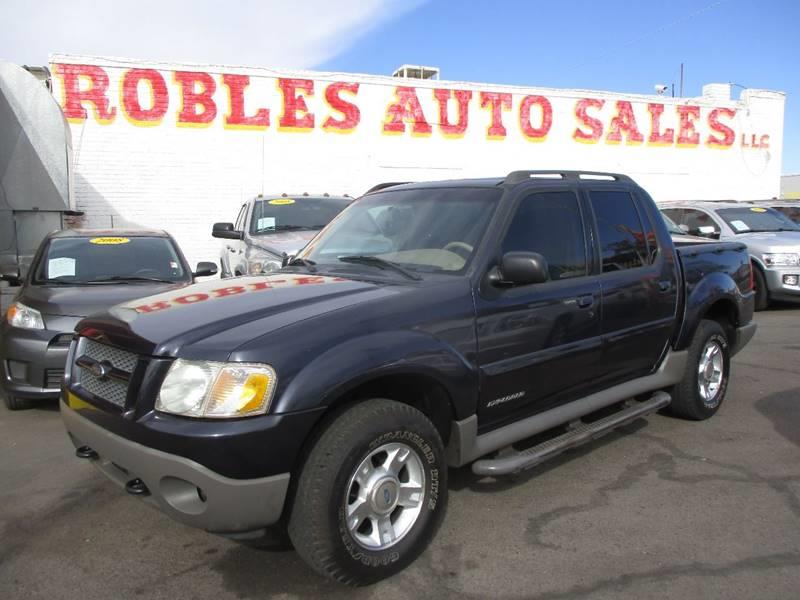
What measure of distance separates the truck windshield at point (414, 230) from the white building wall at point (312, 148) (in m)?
10.4

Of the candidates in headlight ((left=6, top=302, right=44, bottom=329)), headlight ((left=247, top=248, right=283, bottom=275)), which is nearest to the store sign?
headlight ((left=247, top=248, right=283, bottom=275))

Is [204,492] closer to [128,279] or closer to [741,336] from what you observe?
[128,279]

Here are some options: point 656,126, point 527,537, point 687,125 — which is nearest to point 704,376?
point 527,537

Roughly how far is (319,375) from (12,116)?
31.5 feet

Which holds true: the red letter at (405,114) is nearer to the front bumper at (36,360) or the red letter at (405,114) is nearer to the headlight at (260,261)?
the headlight at (260,261)

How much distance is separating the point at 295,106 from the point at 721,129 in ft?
40.8

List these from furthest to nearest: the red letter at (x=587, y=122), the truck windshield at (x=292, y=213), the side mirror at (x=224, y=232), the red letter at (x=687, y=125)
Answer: the red letter at (x=687, y=125) < the red letter at (x=587, y=122) < the truck windshield at (x=292, y=213) < the side mirror at (x=224, y=232)

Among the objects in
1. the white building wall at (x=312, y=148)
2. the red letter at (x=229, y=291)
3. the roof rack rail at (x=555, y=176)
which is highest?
the white building wall at (x=312, y=148)

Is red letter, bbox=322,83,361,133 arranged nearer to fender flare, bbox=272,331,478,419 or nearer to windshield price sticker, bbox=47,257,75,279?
windshield price sticker, bbox=47,257,75,279

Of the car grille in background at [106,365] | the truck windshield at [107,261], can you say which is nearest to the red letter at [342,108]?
the truck windshield at [107,261]

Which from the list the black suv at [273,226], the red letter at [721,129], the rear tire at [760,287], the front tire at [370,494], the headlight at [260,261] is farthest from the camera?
the red letter at [721,129]

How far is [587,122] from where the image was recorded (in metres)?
17.4

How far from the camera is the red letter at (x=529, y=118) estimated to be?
16.7 meters

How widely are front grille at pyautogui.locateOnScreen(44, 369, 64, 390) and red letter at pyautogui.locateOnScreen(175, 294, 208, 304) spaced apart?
242 cm
